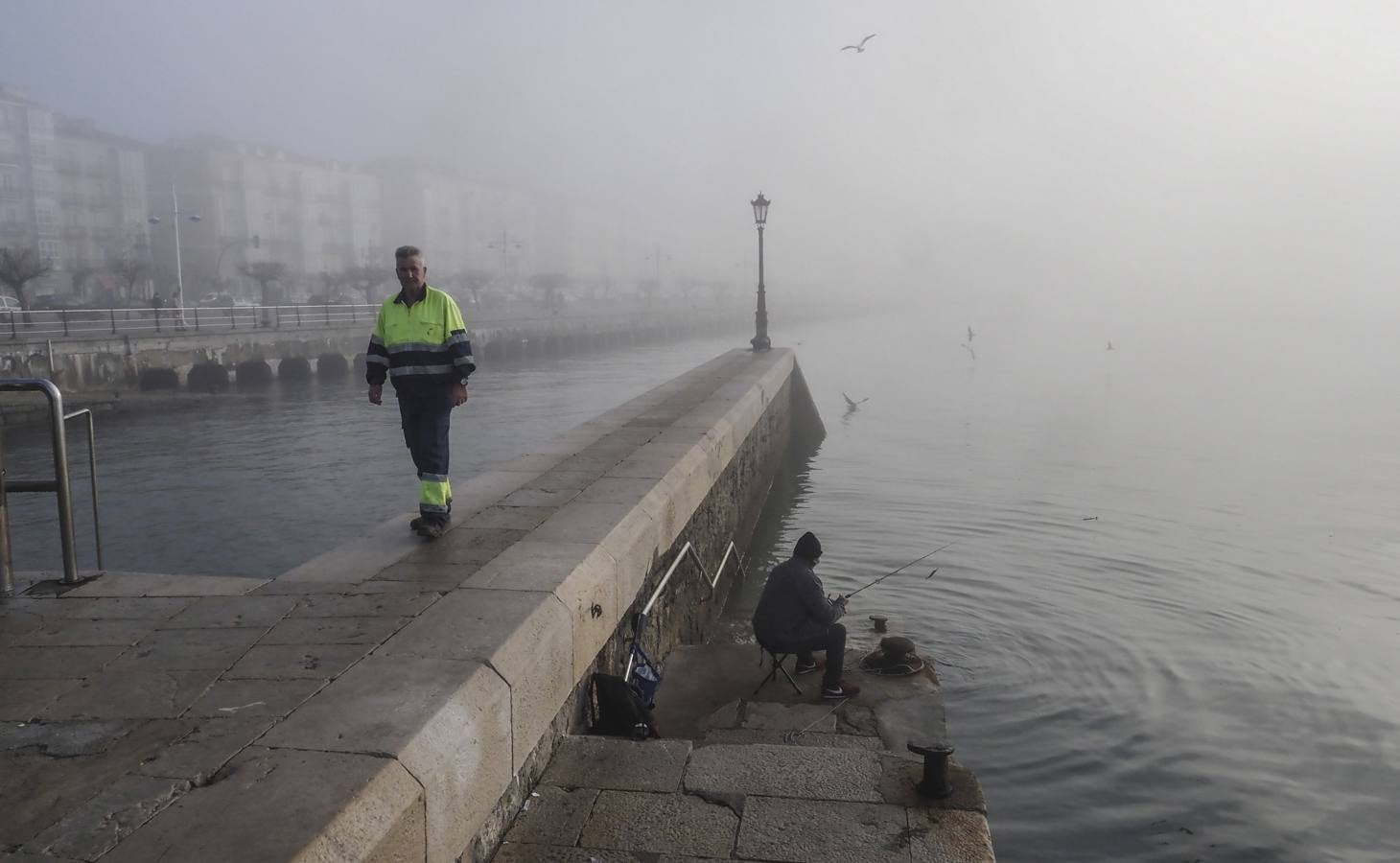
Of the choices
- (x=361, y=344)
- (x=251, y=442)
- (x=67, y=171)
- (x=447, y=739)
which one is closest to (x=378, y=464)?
(x=251, y=442)

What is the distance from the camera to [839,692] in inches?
240

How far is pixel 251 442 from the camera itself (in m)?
20.8

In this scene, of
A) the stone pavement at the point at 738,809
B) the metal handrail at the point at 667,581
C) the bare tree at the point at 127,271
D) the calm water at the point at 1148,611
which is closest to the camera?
the stone pavement at the point at 738,809

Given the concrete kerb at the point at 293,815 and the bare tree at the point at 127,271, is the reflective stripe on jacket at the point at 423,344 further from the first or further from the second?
the bare tree at the point at 127,271

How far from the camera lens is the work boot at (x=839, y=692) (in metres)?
6.08

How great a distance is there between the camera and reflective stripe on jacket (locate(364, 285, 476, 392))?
546 centimetres

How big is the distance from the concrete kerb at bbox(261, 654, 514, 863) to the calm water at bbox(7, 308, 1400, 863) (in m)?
3.34

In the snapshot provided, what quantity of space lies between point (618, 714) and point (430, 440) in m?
1.89

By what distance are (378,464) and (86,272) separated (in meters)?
49.5

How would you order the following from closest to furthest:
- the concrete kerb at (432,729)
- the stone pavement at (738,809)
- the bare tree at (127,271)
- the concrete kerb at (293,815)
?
1. the concrete kerb at (293,815)
2. the concrete kerb at (432,729)
3. the stone pavement at (738,809)
4. the bare tree at (127,271)

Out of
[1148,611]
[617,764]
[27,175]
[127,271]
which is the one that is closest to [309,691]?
[617,764]

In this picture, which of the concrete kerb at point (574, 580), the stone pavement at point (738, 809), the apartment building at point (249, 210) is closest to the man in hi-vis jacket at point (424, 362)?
the concrete kerb at point (574, 580)

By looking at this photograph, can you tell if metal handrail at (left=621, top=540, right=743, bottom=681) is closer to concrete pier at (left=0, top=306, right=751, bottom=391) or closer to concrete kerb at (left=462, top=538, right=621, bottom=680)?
concrete kerb at (left=462, top=538, right=621, bottom=680)

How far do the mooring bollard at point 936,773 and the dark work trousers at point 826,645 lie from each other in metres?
2.45
